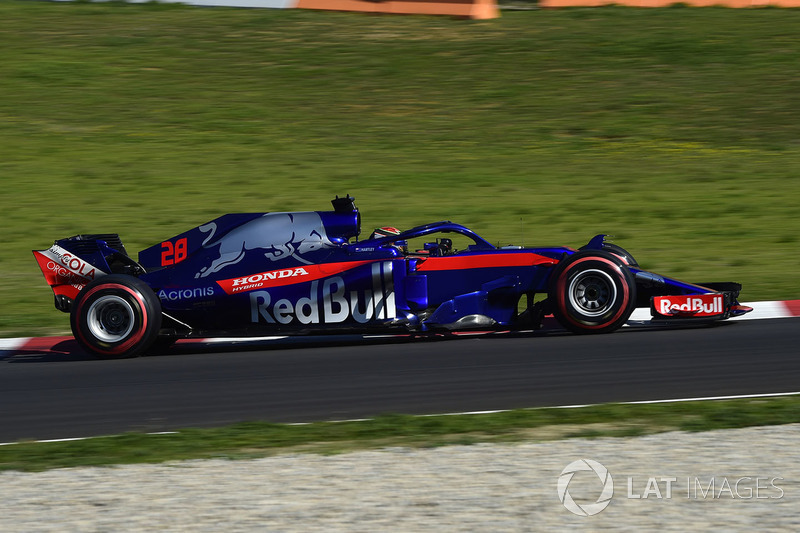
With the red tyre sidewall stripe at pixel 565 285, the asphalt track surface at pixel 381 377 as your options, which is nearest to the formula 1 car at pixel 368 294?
the red tyre sidewall stripe at pixel 565 285

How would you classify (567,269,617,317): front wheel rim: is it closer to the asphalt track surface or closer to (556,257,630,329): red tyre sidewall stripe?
(556,257,630,329): red tyre sidewall stripe

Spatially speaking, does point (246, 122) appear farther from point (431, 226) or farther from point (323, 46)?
point (431, 226)

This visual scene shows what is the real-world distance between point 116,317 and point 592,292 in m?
3.94

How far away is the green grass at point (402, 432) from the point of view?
5992 millimetres

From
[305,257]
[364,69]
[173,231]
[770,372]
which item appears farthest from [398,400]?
[364,69]

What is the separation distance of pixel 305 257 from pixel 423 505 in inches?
160

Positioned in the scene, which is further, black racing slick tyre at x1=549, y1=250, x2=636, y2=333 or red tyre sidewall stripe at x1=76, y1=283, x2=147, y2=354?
red tyre sidewall stripe at x1=76, y1=283, x2=147, y2=354

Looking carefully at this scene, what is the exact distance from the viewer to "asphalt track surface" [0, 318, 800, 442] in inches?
271

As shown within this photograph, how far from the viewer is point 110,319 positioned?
866 centimetres

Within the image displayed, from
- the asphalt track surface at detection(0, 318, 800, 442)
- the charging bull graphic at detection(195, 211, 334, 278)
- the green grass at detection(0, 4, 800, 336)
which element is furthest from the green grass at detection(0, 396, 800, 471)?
the green grass at detection(0, 4, 800, 336)

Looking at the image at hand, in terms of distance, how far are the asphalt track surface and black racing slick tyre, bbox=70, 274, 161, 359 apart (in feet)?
0.55

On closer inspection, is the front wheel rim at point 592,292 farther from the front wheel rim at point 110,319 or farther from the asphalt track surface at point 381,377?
the front wheel rim at point 110,319

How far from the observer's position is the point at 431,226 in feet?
29.1

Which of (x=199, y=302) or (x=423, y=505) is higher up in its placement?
(x=199, y=302)
